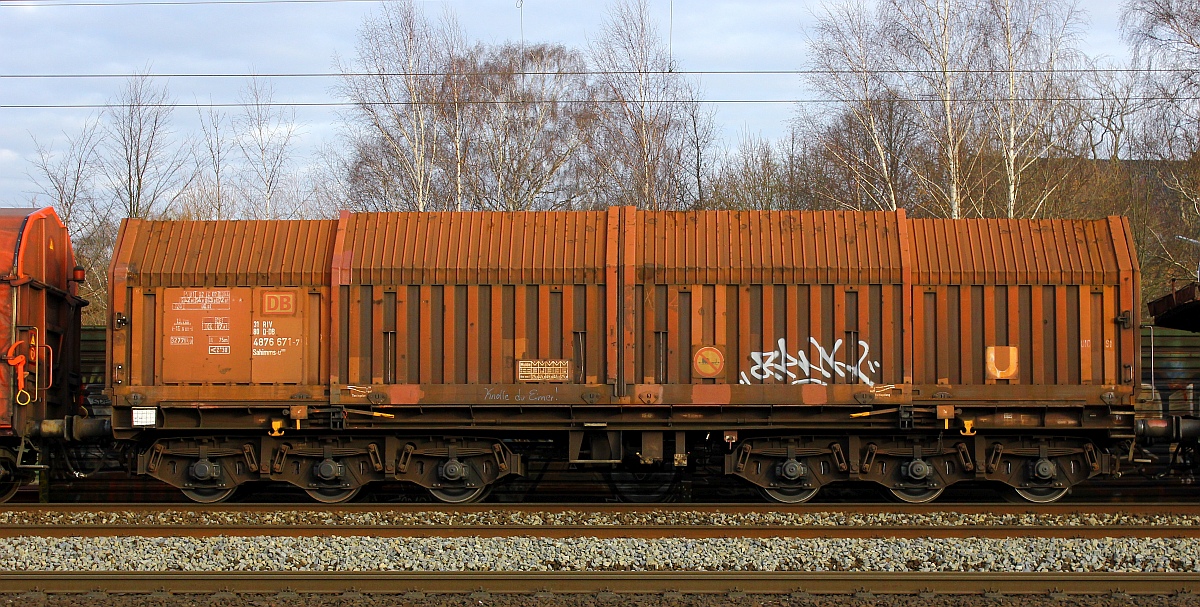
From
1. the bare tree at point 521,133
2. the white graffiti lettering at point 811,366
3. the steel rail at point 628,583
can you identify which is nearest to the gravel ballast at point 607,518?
the white graffiti lettering at point 811,366

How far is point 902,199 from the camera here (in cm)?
2838

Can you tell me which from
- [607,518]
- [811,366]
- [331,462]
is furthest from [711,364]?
[331,462]

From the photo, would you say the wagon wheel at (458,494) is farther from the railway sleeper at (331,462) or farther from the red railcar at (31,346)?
the red railcar at (31,346)

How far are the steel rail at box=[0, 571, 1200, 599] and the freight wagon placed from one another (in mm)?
3326

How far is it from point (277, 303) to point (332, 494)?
2442 millimetres

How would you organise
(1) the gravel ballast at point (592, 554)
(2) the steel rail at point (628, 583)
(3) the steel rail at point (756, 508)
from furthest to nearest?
(3) the steel rail at point (756, 508) < (1) the gravel ballast at point (592, 554) < (2) the steel rail at point (628, 583)

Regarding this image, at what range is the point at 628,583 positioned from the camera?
7676 mm

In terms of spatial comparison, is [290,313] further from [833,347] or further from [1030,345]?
[1030,345]

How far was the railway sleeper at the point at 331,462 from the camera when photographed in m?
11.3

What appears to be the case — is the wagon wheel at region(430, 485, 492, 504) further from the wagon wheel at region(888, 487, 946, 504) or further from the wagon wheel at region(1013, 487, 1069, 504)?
the wagon wheel at region(1013, 487, 1069, 504)

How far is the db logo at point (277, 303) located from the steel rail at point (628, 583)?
13.4 feet

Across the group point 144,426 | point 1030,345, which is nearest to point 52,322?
point 144,426

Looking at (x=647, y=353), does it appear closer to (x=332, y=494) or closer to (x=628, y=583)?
(x=628, y=583)

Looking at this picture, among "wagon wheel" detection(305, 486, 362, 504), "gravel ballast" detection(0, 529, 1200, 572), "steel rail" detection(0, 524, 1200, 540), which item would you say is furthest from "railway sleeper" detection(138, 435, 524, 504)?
"gravel ballast" detection(0, 529, 1200, 572)
